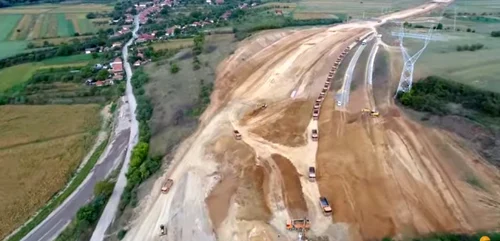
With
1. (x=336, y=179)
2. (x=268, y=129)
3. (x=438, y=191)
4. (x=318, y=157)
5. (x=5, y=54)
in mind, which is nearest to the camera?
(x=438, y=191)

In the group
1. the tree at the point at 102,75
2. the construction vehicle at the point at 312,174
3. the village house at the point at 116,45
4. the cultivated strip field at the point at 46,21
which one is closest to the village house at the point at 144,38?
the village house at the point at 116,45

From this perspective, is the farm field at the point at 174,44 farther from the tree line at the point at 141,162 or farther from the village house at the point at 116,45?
the tree line at the point at 141,162

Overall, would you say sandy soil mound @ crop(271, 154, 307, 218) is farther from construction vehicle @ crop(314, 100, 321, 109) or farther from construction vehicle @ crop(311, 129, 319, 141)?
construction vehicle @ crop(314, 100, 321, 109)

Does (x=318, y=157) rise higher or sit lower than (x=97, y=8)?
lower

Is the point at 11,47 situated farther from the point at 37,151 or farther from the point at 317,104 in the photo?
the point at 317,104

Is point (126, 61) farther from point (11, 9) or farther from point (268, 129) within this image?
point (11, 9)

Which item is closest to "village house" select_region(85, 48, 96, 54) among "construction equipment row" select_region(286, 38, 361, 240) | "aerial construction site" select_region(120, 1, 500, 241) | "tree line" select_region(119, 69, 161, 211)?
"tree line" select_region(119, 69, 161, 211)

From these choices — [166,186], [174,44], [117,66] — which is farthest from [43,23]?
[166,186]

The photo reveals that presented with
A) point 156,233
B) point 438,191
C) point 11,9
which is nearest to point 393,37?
point 438,191
